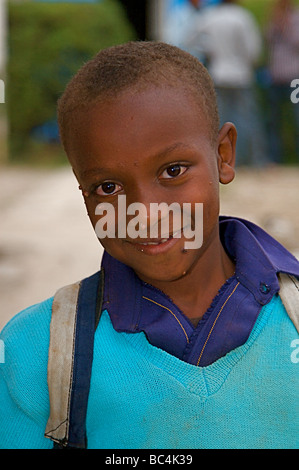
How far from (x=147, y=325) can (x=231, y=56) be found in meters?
6.37

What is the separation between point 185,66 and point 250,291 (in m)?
0.58

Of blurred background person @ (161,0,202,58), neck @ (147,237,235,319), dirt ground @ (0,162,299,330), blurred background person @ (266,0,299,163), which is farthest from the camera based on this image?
blurred background person @ (161,0,202,58)

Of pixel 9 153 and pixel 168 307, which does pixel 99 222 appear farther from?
pixel 9 153

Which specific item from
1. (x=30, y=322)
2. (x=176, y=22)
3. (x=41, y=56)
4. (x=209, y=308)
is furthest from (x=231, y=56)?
(x=30, y=322)

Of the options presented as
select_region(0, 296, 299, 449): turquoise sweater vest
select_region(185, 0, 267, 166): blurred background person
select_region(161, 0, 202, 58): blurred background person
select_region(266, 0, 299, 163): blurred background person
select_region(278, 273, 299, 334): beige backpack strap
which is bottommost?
select_region(0, 296, 299, 449): turquoise sweater vest

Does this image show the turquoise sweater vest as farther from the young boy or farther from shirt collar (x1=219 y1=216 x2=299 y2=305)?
shirt collar (x1=219 y1=216 x2=299 y2=305)

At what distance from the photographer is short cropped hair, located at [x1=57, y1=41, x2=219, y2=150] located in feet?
4.73

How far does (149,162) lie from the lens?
1424 mm

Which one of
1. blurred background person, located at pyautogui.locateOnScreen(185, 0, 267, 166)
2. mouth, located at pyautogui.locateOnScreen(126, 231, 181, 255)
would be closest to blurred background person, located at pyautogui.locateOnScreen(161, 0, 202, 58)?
blurred background person, located at pyautogui.locateOnScreen(185, 0, 267, 166)

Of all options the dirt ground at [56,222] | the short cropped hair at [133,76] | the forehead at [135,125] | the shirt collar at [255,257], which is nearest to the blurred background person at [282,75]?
the dirt ground at [56,222]

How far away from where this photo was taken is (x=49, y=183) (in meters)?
7.48

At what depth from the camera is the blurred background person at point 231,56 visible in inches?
284

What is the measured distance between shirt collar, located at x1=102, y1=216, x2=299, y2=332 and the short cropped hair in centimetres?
31

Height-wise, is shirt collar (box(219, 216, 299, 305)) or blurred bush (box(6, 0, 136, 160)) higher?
blurred bush (box(6, 0, 136, 160))
